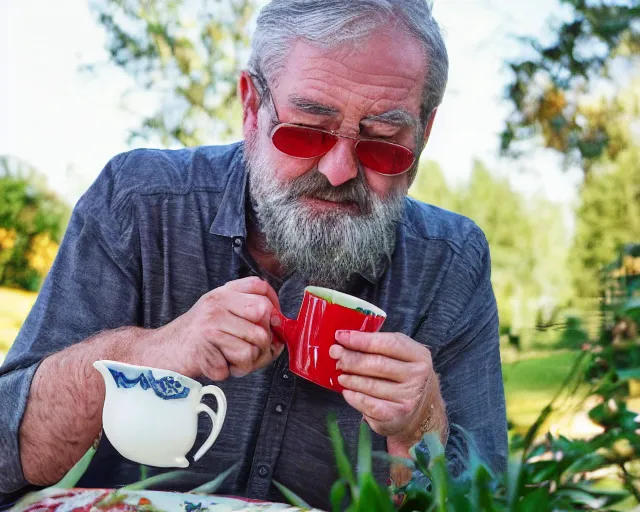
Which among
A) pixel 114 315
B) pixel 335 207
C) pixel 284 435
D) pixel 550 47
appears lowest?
pixel 284 435

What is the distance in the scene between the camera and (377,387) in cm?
146

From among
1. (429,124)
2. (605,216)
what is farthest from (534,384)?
(605,216)

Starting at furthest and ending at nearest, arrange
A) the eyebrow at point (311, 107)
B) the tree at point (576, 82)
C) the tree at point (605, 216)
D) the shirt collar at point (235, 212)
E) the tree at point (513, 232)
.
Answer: the tree at point (513, 232), the tree at point (605, 216), the tree at point (576, 82), the shirt collar at point (235, 212), the eyebrow at point (311, 107)

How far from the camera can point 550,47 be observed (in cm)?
455

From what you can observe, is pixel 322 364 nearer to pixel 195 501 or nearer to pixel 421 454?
pixel 195 501

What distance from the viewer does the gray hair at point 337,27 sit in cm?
197

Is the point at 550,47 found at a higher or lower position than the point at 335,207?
higher

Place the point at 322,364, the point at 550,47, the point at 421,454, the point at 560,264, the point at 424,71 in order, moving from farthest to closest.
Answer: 1. the point at 560,264
2. the point at 550,47
3. the point at 424,71
4. the point at 322,364
5. the point at 421,454

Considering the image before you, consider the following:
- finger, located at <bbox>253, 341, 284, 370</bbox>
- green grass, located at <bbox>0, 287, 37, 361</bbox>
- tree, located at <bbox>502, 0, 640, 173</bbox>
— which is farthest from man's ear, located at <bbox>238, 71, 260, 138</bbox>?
green grass, located at <bbox>0, 287, 37, 361</bbox>

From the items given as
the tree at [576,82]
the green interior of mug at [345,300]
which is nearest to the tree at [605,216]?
the tree at [576,82]

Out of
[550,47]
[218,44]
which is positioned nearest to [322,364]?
[550,47]

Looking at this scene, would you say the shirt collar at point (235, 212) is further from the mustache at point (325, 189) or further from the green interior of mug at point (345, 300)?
the green interior of mug at point (345, 300)

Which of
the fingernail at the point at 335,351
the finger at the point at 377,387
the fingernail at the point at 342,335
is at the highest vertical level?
the fingernail at the point at 342,335

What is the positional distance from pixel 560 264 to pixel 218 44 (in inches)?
130
